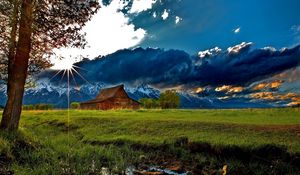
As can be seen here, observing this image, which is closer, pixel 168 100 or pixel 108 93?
pixel 108 93

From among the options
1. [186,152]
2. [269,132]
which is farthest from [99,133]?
[269,132]

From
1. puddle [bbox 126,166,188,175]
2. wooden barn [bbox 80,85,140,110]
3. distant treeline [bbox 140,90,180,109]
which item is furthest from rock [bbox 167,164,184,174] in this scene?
distant treeline [bbox 140,90,180,109]

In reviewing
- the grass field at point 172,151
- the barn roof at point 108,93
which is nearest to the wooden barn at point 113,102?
Result: the barn roof at point 108,93

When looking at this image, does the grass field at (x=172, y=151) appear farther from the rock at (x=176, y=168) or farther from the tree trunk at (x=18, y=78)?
the tree trunk at (x=18, y=78)

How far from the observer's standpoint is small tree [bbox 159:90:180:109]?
105000 mm

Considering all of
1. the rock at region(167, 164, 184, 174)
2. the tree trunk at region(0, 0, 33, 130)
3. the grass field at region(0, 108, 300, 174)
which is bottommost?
the rock at region(167, 164, 184, 174)

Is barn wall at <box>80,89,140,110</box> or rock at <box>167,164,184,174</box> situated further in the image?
barn wall at <box>80,89,140,110</box>

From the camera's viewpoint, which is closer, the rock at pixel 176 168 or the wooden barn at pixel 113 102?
the rock at pixel 176 168

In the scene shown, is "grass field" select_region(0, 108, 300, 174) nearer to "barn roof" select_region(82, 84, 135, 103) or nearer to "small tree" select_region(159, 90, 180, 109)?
"barn roof" select_region(82, 84, 135, 103)

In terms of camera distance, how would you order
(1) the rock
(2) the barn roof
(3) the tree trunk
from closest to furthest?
(1) the rock, (3) the tree trunk, (2) the barn roof

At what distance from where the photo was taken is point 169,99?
10731 centimetres

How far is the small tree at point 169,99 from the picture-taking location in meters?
105

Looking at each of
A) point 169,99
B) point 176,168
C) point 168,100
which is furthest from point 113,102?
point 176,168

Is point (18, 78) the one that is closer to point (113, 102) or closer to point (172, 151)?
point (172, 151)
